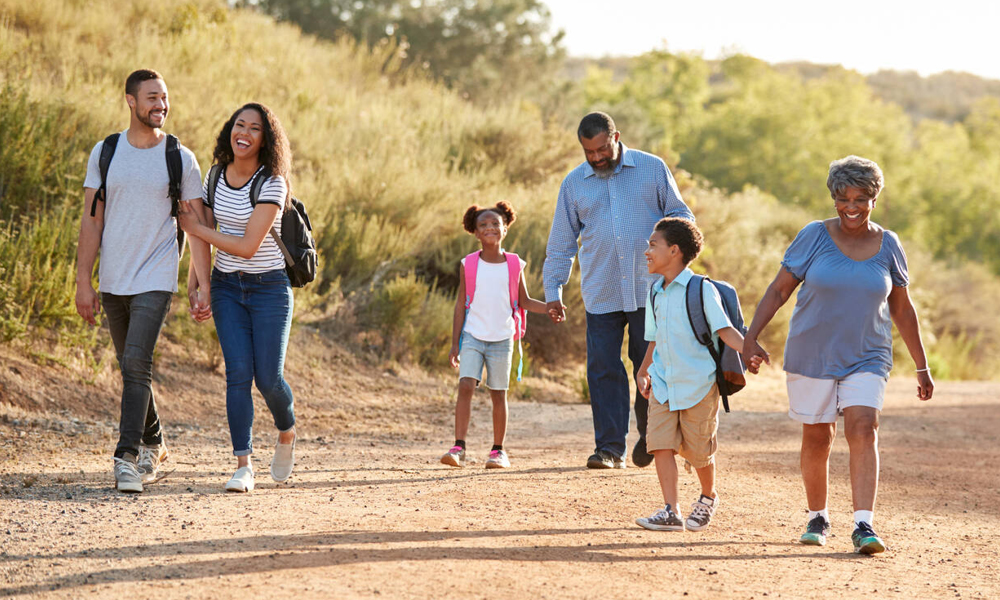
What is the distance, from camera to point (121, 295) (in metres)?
5.68

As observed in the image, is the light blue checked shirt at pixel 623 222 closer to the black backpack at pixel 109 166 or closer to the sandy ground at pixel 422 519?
the sandy ground at pixel 422 519

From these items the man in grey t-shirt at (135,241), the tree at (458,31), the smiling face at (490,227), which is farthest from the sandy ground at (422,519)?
the tree at (458,31)

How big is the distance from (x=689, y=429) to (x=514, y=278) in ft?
7.32

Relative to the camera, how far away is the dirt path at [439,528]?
14.0 feet

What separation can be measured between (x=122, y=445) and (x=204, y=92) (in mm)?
9694

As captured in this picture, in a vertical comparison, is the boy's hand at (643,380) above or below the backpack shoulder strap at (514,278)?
below

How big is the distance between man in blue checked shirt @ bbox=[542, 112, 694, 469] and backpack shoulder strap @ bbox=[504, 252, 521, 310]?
23cm

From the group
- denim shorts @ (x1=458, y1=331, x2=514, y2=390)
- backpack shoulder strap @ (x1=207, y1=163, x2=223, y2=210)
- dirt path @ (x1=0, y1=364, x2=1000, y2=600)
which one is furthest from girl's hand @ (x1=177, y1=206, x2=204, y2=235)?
denim shorts @ (x1=458, y1=331, x2=514, y2=390)

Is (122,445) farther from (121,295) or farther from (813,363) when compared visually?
(813,363)

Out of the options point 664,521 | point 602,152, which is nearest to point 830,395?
point 664,521

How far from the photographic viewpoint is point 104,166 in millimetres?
5664

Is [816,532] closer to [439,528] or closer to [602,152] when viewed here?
[439,528]

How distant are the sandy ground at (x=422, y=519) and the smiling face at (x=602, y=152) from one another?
198 cm

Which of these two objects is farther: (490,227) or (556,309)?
(490,227)
